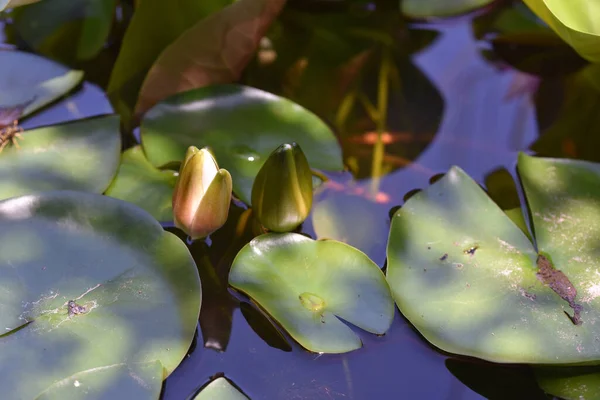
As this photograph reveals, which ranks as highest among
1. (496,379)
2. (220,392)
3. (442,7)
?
(442,7)

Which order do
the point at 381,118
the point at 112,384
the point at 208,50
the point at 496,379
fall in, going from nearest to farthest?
1. the point at 112,384
2. the point at 496,379
3. the point at 208,50
4. the point at 381,118

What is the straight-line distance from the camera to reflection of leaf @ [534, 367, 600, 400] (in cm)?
87

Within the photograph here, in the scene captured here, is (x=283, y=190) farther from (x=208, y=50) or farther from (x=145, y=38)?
(x=145, y=38)

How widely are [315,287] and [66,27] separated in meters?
0.92

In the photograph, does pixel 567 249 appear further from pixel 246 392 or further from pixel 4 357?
pixel 4 357

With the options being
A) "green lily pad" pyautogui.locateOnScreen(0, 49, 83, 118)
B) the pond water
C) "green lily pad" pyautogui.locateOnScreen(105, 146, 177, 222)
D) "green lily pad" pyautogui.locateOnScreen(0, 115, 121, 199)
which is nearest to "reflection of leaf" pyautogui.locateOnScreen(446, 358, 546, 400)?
the pond water

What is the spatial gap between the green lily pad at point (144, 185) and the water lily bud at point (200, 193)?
0.07 meters

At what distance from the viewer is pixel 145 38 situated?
126cm

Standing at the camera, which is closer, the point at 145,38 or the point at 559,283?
the point at 559,283

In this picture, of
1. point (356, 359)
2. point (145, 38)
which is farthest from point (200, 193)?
point (145, 38)

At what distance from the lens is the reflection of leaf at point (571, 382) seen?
34.4 inches

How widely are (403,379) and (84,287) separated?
0.52 m

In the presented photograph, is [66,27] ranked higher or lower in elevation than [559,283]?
higher

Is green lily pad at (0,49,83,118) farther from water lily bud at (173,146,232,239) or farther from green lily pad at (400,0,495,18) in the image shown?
green lily pad at (400,0,495,18)
